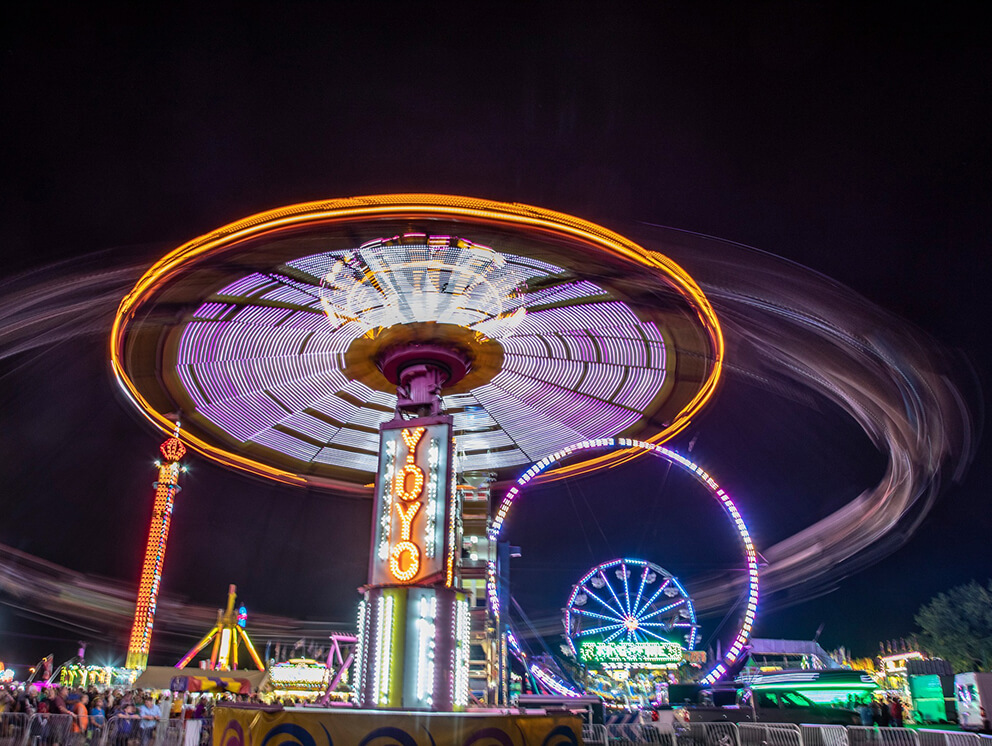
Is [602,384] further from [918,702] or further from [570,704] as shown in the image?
[918,702]

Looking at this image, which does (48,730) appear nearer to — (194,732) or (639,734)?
(194,732)

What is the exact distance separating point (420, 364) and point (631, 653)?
782 inches

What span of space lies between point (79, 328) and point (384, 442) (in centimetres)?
1074

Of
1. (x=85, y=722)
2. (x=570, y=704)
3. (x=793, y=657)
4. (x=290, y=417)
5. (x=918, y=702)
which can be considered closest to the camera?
(x=85, y=722)

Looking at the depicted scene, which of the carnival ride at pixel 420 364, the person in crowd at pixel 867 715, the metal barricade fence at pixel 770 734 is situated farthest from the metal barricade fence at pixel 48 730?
the person in crowd at pixel 867 715

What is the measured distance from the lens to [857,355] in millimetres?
20078

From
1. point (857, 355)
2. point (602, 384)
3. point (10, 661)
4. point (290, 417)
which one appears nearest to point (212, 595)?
point (10, 661)

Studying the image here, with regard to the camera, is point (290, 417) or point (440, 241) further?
point (290, 417)

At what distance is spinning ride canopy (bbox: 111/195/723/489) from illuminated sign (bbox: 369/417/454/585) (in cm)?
351

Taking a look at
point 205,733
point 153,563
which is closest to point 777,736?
point 205,733

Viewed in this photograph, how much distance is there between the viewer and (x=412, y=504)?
639 inches

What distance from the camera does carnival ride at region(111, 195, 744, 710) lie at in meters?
15.1

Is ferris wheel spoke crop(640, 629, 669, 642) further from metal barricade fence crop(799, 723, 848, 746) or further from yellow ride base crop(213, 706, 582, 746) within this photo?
yellow ride base crop(213, 706, 582, 746)

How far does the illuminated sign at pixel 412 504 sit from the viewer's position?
1555 centimetres
